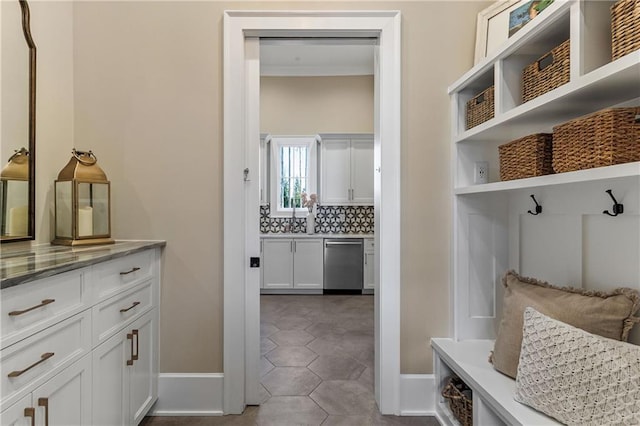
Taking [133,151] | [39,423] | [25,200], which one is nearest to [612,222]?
[39,423]

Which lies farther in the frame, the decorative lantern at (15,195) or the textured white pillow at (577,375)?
the decorative lantern at (15,195)

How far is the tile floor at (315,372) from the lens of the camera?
6.36 feet

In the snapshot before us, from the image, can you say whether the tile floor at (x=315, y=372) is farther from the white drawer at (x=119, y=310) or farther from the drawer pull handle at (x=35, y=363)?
the drawer pull handle at (x=35, y=363)

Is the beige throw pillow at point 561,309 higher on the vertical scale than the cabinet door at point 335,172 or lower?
lower

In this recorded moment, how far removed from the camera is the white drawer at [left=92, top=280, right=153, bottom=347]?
1.42 meters

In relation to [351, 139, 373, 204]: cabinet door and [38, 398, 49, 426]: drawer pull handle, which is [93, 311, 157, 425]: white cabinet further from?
[351, 139, 373, 204]: cabinet door

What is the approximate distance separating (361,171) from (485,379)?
13.2 ft

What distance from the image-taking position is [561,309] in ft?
4.31

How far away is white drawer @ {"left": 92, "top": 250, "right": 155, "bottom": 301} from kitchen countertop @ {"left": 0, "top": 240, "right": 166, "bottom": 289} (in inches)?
1.9

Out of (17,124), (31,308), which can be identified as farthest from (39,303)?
(17,124)

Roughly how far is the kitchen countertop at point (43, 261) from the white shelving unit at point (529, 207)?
65.7 inches

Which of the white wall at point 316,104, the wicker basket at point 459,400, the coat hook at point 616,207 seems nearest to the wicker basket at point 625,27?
the coat hook at point 616,207

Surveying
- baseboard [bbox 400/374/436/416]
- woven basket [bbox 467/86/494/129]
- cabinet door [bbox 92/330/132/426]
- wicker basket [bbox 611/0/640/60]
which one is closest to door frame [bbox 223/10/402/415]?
baseboard [bbox 400/374/436/416]

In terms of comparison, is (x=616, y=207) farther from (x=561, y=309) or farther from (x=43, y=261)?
(x=43, y=261)
